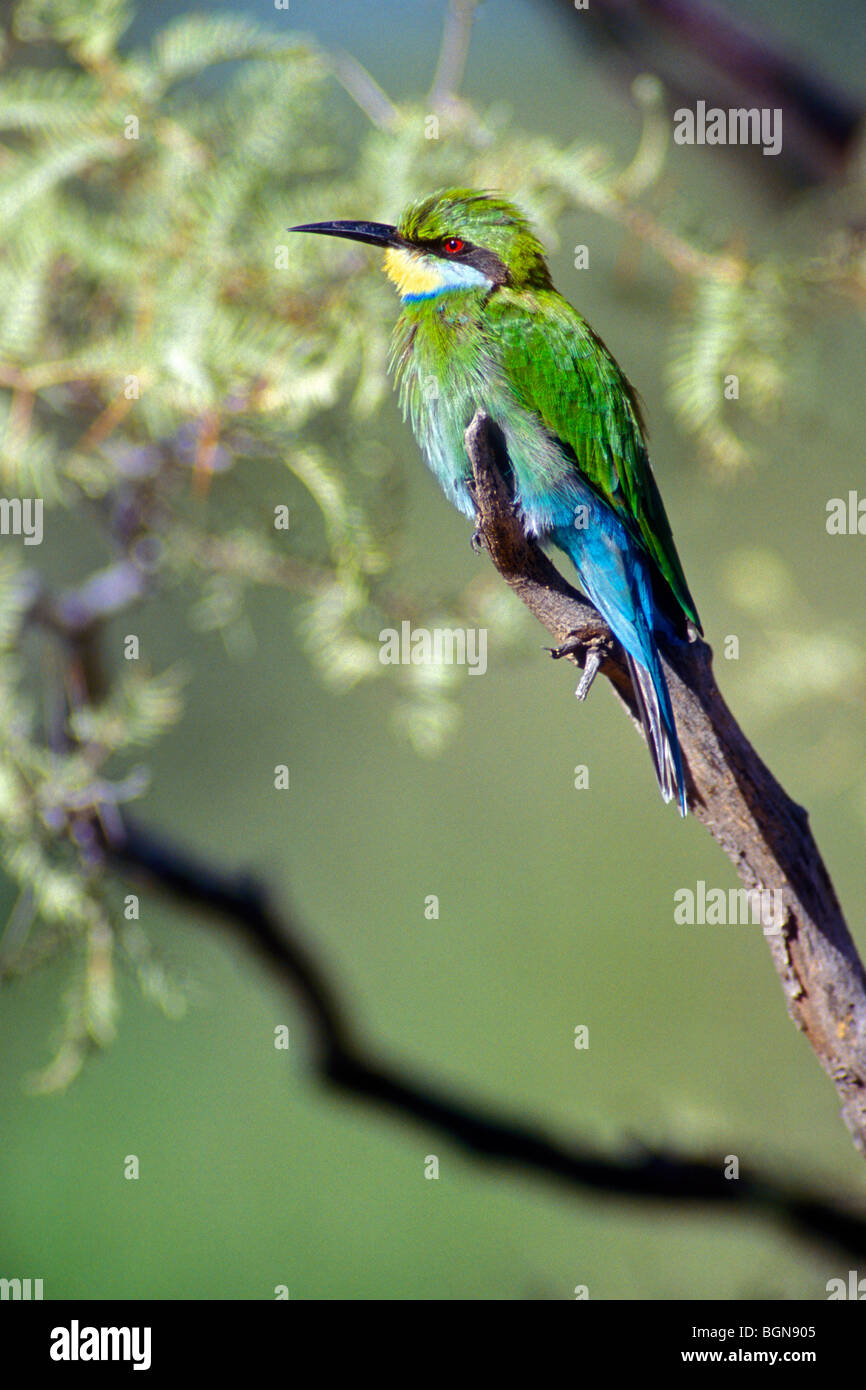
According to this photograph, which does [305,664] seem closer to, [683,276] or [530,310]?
[683,276]

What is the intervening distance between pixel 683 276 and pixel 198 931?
1.40 metres

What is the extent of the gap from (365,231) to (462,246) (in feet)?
0.33

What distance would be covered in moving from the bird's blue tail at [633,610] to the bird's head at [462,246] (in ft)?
0.72

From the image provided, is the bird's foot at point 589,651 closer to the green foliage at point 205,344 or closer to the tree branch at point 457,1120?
the green foliage at point 205,344

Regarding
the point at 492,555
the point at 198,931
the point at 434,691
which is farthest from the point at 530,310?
the point at 198,931

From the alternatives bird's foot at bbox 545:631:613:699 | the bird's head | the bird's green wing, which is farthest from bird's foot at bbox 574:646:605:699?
the bird's head

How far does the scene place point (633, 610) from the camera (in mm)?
846

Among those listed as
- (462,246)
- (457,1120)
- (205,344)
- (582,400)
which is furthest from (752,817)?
(457,1120)

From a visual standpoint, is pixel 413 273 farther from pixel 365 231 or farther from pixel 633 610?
pixel 633 610

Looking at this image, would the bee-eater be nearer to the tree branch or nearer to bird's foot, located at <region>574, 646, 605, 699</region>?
bird's foot, located at <region>574, 646, 605, 699</region>

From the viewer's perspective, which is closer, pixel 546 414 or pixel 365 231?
pixel 546 414

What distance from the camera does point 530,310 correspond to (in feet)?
3.09

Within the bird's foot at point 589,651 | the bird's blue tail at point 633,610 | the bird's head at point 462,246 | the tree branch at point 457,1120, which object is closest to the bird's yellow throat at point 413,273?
the bird's head at point 462,246

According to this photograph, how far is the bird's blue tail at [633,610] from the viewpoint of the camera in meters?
0.76
